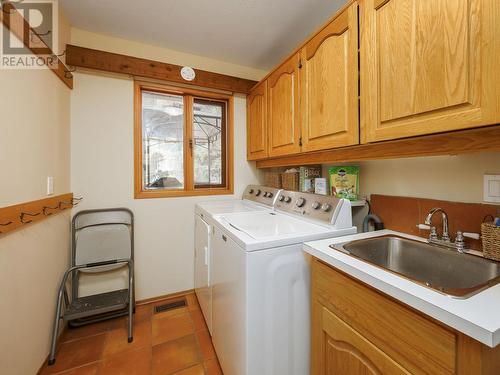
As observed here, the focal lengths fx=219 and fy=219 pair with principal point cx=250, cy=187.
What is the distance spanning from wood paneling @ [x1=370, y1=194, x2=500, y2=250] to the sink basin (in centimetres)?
14

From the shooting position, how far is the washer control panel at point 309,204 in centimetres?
134

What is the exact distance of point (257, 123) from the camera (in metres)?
2.24

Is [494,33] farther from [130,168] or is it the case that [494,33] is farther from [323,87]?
[130,168]

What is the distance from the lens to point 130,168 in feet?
6.73

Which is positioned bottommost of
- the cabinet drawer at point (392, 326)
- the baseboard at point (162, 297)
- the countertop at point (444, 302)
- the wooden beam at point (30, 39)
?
the baseboard at point (162, 297)

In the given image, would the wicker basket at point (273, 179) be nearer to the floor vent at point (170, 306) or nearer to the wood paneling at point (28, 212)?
the floor vent at point (170, 306)

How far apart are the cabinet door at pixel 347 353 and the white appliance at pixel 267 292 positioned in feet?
0.49

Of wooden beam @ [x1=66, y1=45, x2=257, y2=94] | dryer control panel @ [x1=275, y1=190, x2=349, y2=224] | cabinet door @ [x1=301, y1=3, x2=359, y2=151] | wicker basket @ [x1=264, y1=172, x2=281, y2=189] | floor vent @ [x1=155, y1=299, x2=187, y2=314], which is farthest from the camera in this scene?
wicker basket @ [x1=264, y1=172, x2=281, y2=189]

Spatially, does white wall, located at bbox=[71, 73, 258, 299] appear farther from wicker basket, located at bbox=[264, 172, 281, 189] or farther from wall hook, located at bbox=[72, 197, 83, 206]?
wicker basket, located at bbox=[264, 172, 281, 189]

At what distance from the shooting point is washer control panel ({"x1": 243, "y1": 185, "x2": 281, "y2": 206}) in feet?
6.40

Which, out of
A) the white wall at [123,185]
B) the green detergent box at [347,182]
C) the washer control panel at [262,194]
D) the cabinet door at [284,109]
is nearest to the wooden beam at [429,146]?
the green detergent box at [347,182]

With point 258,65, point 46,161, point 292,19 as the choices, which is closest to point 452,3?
point 292,19

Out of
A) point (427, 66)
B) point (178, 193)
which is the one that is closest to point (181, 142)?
point (178, 193)

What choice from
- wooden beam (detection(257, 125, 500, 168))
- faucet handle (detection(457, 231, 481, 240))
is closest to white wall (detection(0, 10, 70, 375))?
wooden beam (detection(257, 125, 500, 168))
